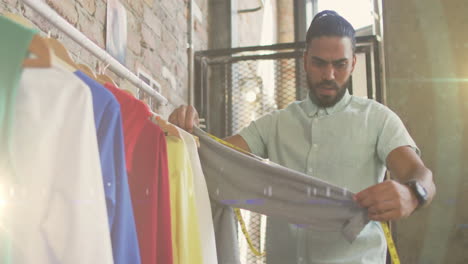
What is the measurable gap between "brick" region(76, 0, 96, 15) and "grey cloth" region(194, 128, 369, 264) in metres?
0.61

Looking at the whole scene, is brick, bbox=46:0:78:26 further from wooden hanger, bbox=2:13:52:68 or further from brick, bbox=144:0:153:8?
wooden hanger, bbox=2:13:52:68

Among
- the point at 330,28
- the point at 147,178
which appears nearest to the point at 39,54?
the point at 147,178

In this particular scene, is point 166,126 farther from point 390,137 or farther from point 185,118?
point 390,137

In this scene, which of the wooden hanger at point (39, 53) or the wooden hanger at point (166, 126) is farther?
the wooden hanger at point (166, 126)

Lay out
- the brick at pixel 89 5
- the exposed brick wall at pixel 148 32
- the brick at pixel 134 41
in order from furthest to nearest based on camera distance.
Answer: the brick at pixel 134 41 < the brick at pixel 89 5 < the exposed brick wall at pixel 148 32

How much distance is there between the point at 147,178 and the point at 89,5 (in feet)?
2.84

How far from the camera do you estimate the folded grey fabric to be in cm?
123

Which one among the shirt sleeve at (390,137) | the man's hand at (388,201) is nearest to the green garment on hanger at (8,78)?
the man's hand at (388,201)

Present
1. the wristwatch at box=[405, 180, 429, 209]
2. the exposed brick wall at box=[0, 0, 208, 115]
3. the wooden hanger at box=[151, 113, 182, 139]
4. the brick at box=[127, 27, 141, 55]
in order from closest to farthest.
A: the wooden hanger at box=[151, 113, 182, 139]
the wristwatch at box=[405, 180, 429, 209]
the exposed brick wall at box=[0, 0, 208, 115]
the brick at box=[127, 27, 141, 55]

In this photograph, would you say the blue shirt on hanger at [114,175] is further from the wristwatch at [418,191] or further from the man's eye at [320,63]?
the man's eye at [320,63]

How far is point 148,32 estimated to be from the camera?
6.82 ft

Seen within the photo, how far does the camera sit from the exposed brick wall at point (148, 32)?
1.42 meters

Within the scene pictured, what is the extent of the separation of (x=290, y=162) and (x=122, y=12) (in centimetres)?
86

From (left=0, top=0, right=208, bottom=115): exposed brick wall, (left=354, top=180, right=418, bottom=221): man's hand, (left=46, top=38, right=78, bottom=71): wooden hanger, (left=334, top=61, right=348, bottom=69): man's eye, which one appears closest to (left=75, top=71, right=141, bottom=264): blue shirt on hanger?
(left=46, top=38, right=78, bottom=71): wooden hanger
